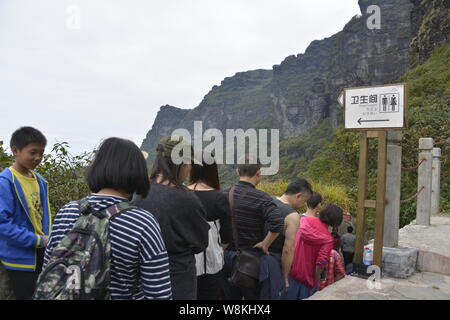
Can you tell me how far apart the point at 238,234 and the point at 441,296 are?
69.4 inches

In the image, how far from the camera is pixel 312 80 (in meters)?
116

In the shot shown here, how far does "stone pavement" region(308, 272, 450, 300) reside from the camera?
2900 millimetres

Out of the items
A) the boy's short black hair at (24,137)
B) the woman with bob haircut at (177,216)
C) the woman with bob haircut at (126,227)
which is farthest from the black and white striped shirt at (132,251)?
the boy's short black hair at (24,137)

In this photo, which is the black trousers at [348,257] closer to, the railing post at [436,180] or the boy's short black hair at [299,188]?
the boy's short black hair at [299,188]

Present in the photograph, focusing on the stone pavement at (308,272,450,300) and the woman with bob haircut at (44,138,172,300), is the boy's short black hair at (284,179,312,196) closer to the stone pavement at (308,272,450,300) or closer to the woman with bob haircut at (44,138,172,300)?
the stone pavement at (308,272,450,300)

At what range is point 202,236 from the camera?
201 centimetres

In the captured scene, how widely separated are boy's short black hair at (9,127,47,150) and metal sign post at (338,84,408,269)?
268 cm

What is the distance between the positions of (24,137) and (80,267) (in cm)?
139

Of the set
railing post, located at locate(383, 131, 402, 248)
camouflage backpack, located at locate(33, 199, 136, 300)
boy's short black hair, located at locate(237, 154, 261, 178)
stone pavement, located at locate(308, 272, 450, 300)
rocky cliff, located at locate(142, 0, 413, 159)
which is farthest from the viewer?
rocky cliff, located at locate(142, 0, 413, 159)

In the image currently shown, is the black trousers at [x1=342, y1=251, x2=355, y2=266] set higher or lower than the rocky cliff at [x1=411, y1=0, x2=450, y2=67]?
lower

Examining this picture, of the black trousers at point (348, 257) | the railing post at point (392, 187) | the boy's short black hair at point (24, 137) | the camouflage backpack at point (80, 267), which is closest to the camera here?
the camouflage backpack at point (80, 267)

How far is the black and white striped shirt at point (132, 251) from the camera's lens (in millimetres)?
1341

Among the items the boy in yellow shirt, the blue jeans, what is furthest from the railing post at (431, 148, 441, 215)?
the boy in yellow shirt
